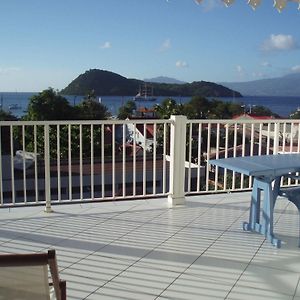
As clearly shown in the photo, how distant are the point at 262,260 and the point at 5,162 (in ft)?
59.5

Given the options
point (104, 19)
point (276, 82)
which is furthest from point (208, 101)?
point (276, 82)

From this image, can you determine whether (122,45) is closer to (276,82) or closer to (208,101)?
(208,101)

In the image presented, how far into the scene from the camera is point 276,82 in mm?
68750

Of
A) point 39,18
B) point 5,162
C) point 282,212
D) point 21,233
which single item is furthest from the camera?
point 39,18

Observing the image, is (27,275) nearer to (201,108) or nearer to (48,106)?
(48,106)

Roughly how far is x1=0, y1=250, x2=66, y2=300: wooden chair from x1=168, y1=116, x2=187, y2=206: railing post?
356 centimetres

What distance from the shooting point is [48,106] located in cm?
2925

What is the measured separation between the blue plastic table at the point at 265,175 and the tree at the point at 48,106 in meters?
24.6

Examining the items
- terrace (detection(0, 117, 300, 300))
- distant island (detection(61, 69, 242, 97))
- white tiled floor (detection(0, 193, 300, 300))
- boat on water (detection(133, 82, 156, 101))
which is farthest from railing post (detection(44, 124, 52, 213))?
distant island (detection(61, 69, 242, 97))

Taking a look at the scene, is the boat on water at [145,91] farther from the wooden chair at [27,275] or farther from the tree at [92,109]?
the wooden chair at [27,275]

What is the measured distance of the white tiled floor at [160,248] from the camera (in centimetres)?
292

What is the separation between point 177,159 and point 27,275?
372 cm

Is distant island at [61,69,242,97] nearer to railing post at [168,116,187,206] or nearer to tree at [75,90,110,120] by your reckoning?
tree at [75,90,110,120]

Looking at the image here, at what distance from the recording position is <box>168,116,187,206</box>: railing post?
510cm
